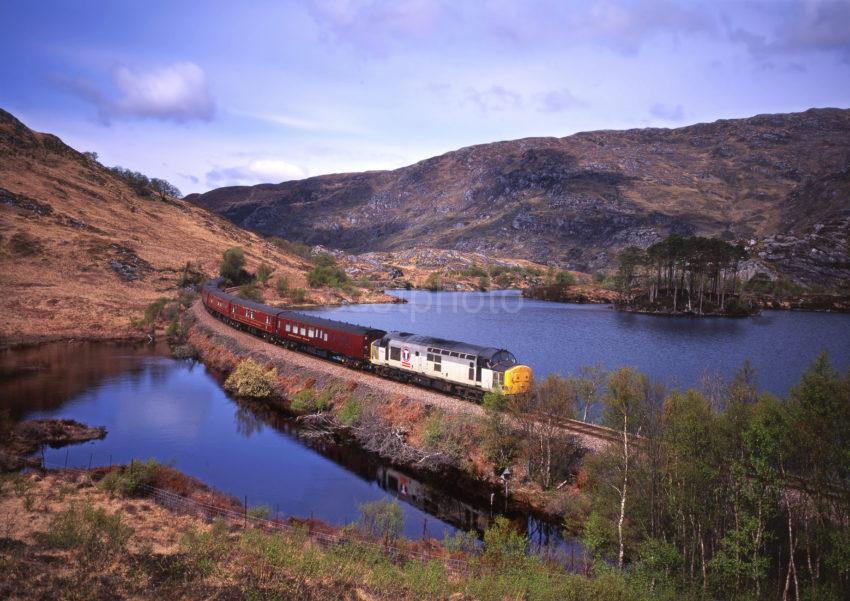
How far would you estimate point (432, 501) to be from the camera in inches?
1174

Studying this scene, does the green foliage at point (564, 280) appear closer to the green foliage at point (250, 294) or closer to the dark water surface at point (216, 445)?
the green foliage at point (250, 294)

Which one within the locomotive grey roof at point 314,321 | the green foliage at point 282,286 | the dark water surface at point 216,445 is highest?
the green foliage at point 282,286

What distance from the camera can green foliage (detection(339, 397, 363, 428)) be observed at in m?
38.9

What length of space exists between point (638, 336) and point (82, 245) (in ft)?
335

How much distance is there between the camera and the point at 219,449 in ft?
120

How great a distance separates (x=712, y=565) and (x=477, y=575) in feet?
27.1

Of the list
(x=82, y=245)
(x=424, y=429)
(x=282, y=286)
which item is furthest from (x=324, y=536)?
(x=82, y=245)

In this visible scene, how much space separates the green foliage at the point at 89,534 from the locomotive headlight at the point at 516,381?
72.4 feet

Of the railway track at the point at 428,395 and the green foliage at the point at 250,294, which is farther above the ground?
the green foliage at the point at 250,294

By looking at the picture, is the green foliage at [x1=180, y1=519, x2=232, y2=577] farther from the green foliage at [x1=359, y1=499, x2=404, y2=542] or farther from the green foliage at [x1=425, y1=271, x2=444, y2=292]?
the green foliage at [x1=425, y1=271, x2=444, y2=292]

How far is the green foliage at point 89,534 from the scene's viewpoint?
17.6 m

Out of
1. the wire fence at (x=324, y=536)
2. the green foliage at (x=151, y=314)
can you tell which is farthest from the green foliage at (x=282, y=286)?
the wire fence at (x=324, y=536)

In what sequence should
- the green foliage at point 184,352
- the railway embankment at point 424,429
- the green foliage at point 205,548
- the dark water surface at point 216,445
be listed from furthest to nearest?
1. the green foliage at point 184,352
2. the railway embankment at point 424,429
3. the dark water surface at point 216,445
4. the green foliage at point 205,548

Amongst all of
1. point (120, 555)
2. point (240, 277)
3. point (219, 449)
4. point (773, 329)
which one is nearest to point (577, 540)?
point (120, 555)
